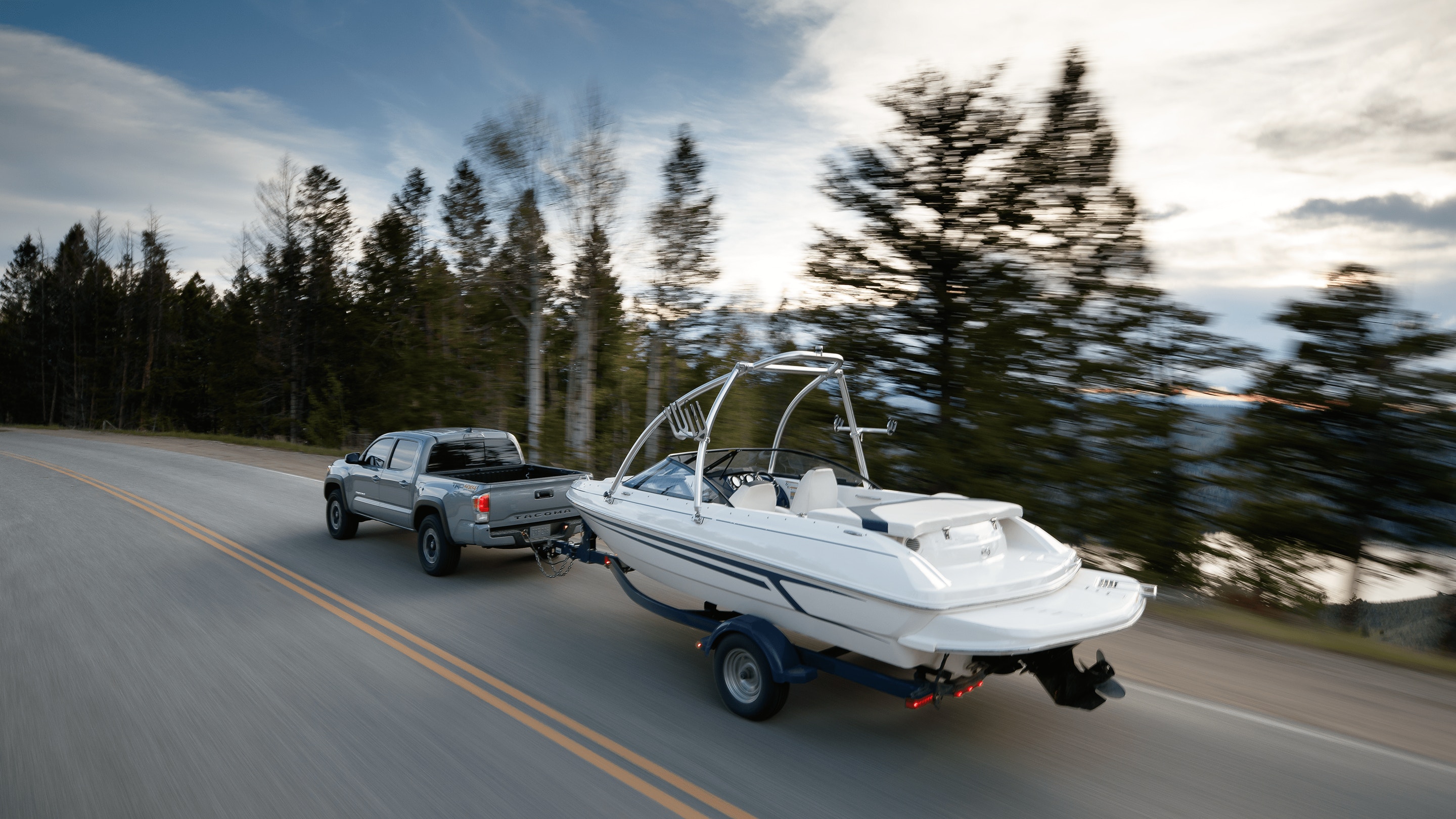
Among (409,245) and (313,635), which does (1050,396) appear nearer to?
(313,635)

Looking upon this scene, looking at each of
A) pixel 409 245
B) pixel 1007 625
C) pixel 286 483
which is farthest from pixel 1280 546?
pixel 409 245

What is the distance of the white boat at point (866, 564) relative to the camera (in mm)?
4074

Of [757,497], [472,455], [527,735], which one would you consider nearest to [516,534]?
[472,455]

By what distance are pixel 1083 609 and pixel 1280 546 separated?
7304 millimetres

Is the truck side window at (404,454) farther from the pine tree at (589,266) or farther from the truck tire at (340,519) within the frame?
the pine tree at (589,266)

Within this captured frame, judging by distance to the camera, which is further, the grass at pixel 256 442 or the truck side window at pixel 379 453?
the grass at pixel 256 442

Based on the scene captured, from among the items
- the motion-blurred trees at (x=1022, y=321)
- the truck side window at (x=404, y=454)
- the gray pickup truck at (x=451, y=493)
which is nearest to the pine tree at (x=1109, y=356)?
the motion-blurred trees at (x=1022, y=321)

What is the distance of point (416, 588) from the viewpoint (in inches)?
311

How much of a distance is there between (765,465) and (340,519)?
272 inches

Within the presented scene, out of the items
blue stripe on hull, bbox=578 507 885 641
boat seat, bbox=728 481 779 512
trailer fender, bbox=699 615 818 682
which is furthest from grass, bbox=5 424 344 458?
trailer fender, bbox=699 615 818 682

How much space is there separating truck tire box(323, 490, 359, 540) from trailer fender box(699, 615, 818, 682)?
23.3 feet

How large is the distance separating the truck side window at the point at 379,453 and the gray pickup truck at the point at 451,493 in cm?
1

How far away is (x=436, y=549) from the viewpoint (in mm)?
8375

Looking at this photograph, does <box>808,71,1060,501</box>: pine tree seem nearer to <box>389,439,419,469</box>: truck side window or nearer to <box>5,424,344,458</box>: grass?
<box>389,439,419,469</box>: truck side window
